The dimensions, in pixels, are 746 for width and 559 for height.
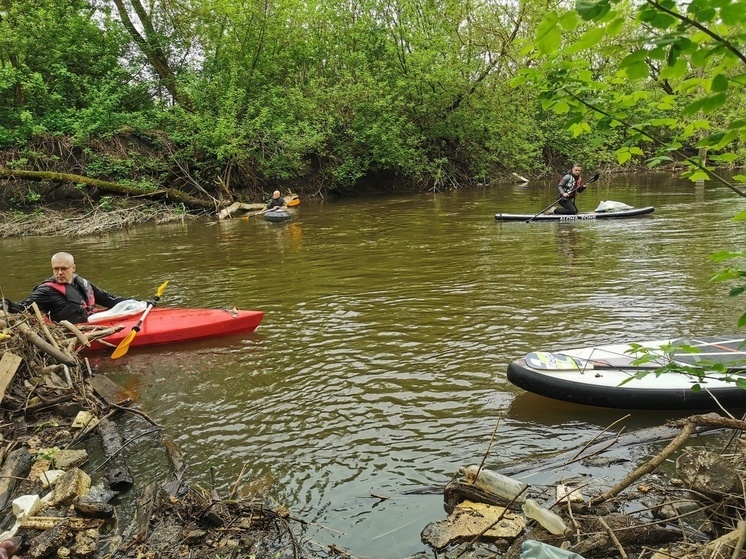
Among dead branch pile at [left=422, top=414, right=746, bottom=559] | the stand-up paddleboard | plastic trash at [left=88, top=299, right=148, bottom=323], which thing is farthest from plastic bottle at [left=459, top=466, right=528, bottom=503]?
plastic trash at [left=88, top=299, right=148, bottom=323]

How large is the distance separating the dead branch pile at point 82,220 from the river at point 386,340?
3267 millimetres

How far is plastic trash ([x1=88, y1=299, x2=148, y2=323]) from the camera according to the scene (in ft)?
21.8

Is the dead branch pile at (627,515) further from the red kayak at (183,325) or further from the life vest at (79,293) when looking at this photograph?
the life vest at (79,293)

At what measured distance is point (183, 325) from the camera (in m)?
6.75

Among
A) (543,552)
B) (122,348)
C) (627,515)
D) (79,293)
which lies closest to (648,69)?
(543,552)

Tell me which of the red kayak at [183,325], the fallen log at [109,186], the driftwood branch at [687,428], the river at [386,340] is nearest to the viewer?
the driftwood branch at [687,428]

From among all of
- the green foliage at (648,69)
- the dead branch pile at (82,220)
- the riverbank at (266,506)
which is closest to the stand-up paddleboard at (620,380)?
the riverbank at (266,506)

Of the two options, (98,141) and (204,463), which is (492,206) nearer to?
(98,141)

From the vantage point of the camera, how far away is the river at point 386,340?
394cm

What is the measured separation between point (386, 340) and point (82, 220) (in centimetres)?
1465

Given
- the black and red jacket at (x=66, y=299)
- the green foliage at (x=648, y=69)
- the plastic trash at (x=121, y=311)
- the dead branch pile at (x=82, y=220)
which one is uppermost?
the green foliage at (x=648, y=69)

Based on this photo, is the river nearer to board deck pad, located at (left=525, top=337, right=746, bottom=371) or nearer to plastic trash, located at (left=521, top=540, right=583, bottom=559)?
board deck pad, located at (left=525, top=337, right=746, bottom=371)

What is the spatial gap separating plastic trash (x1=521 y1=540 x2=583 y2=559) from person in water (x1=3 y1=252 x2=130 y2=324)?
577 cm

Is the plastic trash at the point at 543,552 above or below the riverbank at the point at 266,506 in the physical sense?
above
